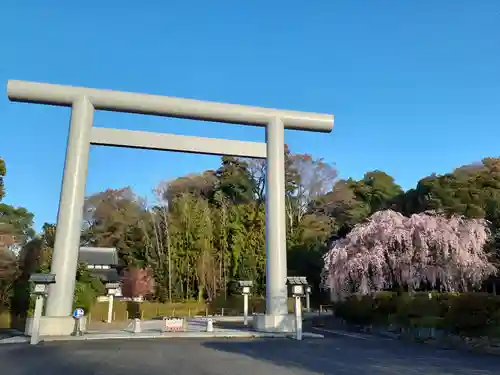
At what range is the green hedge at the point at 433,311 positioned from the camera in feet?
36.8

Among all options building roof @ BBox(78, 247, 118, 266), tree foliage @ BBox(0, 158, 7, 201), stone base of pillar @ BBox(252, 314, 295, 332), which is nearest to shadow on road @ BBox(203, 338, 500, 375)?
stone base of pillar @ BBox(252, 314, 295, 332)

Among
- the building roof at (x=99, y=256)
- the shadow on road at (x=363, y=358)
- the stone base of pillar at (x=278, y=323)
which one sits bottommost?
the shadow on road at (x=363, y=358)

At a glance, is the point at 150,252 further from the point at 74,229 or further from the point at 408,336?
the point at 408,336

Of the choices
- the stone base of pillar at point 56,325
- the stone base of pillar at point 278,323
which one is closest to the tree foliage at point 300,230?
the stone base of pillar at point 56,325

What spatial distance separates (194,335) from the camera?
1390 cm

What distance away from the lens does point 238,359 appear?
844 cm

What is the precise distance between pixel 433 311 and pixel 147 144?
10493mm

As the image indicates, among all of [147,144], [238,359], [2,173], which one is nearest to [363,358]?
[238,359]

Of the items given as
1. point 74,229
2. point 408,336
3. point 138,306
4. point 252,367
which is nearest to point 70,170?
point 74,229

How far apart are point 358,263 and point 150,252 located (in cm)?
1732

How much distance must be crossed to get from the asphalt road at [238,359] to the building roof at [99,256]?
21.2 meters

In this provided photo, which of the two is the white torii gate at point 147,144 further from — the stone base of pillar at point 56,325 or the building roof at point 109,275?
the building roof at point 109,275

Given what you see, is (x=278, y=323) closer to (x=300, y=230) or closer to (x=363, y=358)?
(x=363, y=358)

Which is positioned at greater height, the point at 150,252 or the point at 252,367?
the point at 150,252
